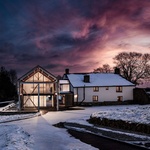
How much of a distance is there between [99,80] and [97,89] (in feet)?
11.7

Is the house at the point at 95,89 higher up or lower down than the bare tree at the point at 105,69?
lower down

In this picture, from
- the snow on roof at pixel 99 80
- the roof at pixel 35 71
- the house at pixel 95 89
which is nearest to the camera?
the roof at pixel 35 71

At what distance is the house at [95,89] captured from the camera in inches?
2092

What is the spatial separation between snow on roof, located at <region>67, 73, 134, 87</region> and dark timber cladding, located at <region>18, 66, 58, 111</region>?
766 cm

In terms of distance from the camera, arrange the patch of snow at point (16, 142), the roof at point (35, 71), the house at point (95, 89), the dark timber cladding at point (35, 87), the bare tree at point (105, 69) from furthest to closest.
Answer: the bare tree at point (105, 69), the house at point (95, 89), the dark timber cladding at point (35, 87), the roof at point (35, 71), the patch of snow at point (16, 142)

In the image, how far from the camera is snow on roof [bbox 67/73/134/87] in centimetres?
5492

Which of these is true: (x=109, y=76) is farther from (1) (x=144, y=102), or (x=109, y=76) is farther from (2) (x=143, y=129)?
(2) (x=143, y=129)

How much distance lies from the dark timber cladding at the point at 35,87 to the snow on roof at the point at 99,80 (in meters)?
7.66

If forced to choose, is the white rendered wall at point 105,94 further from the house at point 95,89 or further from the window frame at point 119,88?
the window frame at point 119,88

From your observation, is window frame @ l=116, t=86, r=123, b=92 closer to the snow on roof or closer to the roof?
the snow on roof

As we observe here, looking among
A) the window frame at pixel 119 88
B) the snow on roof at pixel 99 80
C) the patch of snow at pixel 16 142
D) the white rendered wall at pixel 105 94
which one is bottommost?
the patch of snow at pixel 16 142

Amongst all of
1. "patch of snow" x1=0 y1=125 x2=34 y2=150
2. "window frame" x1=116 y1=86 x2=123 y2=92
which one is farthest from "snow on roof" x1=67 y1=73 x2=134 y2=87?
"patch of snow" x1=0 y1=125 x2=34 y2=150

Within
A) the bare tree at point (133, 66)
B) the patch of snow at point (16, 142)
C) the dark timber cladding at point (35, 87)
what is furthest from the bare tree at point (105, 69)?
the patch of snow at point (16, 142)

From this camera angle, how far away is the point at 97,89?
179ft
